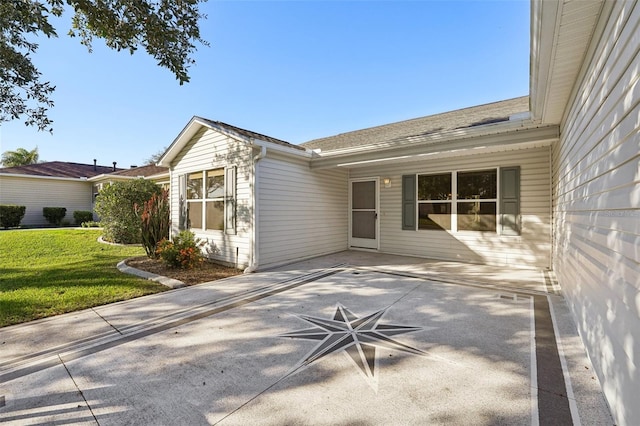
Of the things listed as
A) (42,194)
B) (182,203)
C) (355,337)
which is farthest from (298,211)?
(42,194)

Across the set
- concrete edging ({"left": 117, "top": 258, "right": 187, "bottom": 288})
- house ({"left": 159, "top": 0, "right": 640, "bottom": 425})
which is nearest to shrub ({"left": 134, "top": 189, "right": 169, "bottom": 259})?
house ({"left": 159, "top": 0, "right": 640, "bottom": 425})

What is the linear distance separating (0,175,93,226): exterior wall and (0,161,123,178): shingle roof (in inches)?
21.5

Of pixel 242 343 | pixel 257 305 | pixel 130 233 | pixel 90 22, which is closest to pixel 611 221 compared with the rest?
pixel 242 343

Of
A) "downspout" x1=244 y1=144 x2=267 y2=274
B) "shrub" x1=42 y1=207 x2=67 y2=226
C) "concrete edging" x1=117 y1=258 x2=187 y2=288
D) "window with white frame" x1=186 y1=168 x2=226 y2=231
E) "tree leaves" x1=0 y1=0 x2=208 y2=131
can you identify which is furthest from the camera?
"shrub" x1=42 y1=207 x2=67 y2=226

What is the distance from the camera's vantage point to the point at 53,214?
15.6 meters

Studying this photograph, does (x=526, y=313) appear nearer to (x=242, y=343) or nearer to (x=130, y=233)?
(x=242, y=343)

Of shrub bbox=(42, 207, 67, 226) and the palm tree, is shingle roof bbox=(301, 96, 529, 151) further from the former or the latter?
the palm tree

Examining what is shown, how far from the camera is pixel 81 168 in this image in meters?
20.8

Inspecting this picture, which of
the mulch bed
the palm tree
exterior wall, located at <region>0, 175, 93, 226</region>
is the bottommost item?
the mulch bed

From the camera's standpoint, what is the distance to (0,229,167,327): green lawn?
3.81 m

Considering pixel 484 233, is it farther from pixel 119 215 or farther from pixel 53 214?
pixel 53 214

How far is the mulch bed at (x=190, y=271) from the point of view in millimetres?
5566

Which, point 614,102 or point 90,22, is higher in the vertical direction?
point 90,22

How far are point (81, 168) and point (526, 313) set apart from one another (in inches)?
1073
